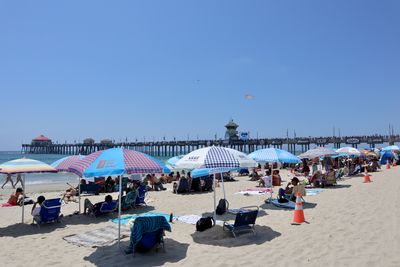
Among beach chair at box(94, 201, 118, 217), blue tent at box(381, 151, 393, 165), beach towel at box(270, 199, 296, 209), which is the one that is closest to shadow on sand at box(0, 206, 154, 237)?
beach chair at box(94, 201, 118, 217)

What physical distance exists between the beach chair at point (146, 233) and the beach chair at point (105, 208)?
3031 millimetres

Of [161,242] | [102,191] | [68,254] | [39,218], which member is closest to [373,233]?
[161,242]

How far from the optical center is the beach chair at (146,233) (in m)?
5.09

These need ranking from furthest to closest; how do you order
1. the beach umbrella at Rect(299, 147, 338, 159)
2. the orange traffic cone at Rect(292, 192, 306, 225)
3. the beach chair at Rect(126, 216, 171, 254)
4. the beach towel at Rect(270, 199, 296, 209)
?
the beach umbrella at Rect(299, 147, 338, 159) → the beach towel at Rect(270, 199, 296, 209) → the orange traffic cone at Rect(292, 192, 306, 225) → the beach chair at Rect(126, 216, 171, 254)

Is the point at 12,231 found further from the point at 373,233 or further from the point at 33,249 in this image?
the point at 373,233

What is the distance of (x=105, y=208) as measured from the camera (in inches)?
317

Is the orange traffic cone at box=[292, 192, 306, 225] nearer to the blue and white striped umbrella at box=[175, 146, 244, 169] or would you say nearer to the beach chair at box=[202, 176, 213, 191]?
the blue and white striped umbrella at box=[175, 146, 244, 169]

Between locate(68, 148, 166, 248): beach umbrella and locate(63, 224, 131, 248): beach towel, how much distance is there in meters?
0.63

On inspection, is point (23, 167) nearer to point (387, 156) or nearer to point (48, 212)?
point (48, 212)

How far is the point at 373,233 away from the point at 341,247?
1116mm

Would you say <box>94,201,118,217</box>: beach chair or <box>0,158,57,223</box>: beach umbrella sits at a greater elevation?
<box>0,158,57,223</box>: beach umbrella

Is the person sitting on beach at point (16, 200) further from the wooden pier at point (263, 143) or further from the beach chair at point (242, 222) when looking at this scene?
the wooden pier at point (263, 143)

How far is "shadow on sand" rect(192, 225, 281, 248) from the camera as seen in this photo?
5625 millimetres

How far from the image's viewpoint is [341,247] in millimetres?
5105
